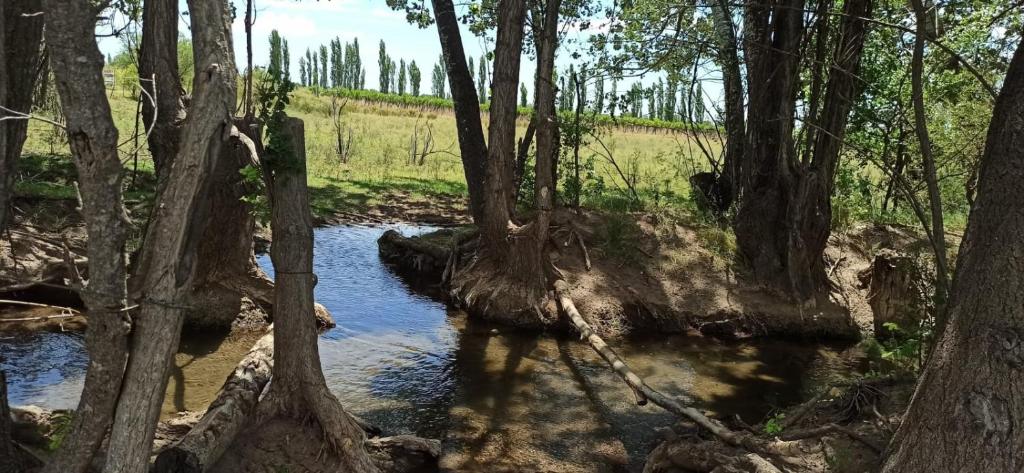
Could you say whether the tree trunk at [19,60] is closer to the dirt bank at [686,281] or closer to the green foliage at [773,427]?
the green foliage at [773,427]

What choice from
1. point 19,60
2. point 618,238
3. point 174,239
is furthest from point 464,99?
point 174,239

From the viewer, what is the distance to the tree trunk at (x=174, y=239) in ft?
11.8

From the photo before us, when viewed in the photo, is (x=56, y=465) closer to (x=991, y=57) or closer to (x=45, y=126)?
(x=991, y=57)

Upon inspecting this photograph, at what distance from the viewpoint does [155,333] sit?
365cm

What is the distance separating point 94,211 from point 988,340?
447 centimetres

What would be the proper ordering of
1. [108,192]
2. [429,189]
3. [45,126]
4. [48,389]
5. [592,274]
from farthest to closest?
[429,189] < [45,126] < [592,274] < [48,389] < [108,192]

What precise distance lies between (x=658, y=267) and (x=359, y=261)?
18.0 feet

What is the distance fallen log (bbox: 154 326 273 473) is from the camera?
4.34 metres

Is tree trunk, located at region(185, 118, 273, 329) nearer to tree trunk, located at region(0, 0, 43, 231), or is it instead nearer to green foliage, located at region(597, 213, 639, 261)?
tree trunk, located at region(0, 0, 43, 231)

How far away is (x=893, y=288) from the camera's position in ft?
30.5

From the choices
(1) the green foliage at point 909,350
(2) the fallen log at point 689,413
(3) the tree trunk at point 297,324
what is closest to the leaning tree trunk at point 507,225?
(2) the fallen log at point 689,413

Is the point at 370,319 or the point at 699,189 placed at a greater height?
the point at 699,189

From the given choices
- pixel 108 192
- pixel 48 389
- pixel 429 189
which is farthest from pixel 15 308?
pixel 429 189

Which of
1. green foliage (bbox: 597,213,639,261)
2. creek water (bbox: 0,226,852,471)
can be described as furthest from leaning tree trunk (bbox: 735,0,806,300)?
green foliage (bbox: 597,213,639,261)
